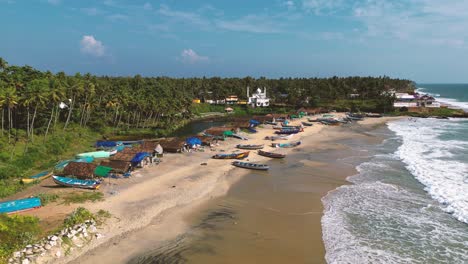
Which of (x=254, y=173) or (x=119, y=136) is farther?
(x=119, y=136)

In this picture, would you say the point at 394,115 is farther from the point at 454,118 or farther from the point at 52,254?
the point at 52,254

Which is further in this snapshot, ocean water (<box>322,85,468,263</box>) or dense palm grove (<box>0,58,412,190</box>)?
dense palm grove (<box>0,58,412,190</box>)

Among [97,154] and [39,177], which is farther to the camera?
[97,154]

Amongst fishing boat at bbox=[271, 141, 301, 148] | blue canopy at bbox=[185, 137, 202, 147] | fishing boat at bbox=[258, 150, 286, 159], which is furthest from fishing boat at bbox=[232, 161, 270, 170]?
fishing boat at bbox=[271, 141, 301, 148]

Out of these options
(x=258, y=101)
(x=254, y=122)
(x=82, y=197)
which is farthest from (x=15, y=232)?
(x=258, y=101)

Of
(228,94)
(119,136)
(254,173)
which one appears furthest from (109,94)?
(228,94)

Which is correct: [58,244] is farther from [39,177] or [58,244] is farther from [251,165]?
[251,165]

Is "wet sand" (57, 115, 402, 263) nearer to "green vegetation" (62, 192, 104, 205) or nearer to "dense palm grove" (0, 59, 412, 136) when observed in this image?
"green vegetation" (62, 192, 104, 205)
